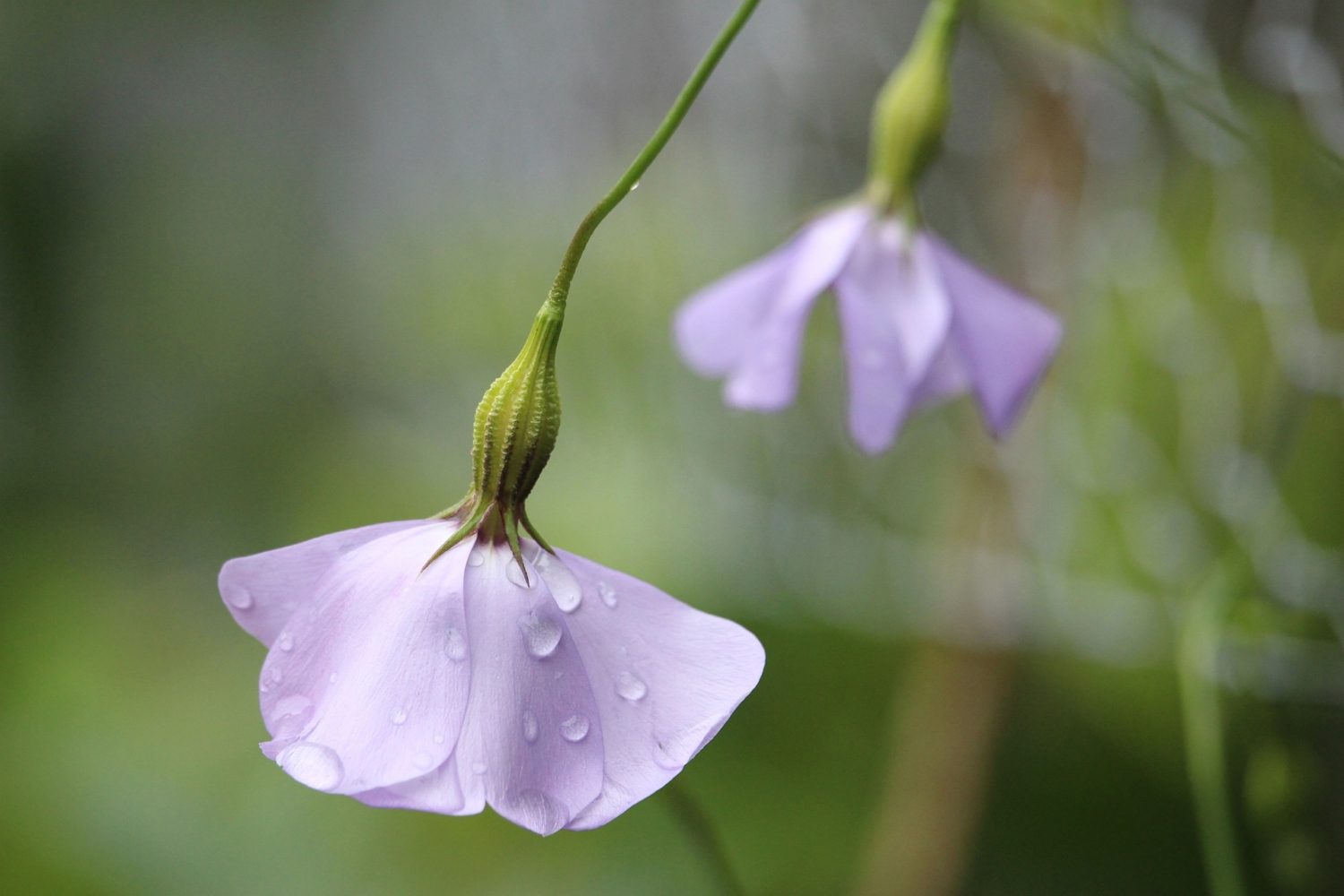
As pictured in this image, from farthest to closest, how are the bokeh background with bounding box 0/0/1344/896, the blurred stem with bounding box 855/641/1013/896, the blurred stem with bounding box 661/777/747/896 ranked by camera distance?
the blurred stem with bounding box 855/641/1013/896
the bokeh background with bounding box 0/0/1344/896
the blurred stem with bounding box 661/777/747/896

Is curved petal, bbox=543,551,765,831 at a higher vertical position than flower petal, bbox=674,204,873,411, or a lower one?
lower

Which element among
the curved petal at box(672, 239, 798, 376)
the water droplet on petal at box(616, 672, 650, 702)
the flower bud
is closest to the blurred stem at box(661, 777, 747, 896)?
the water droplet on petal at box(616, 672, 650, 702)

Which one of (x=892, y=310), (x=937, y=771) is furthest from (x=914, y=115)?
(x=937, y=771)

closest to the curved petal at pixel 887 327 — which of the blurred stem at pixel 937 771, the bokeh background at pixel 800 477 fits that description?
the bokeh background at pixel 800 477

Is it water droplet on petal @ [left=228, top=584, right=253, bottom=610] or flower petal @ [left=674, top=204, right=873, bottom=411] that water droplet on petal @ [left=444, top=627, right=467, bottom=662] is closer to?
water droplet on petal @ [left=228, top=584, right=253, bottom=610]

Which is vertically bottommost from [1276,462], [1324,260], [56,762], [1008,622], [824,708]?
[56,762]

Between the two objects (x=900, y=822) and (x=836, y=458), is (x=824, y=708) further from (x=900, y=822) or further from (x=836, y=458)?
(x=836, y=458)

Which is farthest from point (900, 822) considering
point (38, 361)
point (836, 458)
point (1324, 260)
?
point (38, 361)
